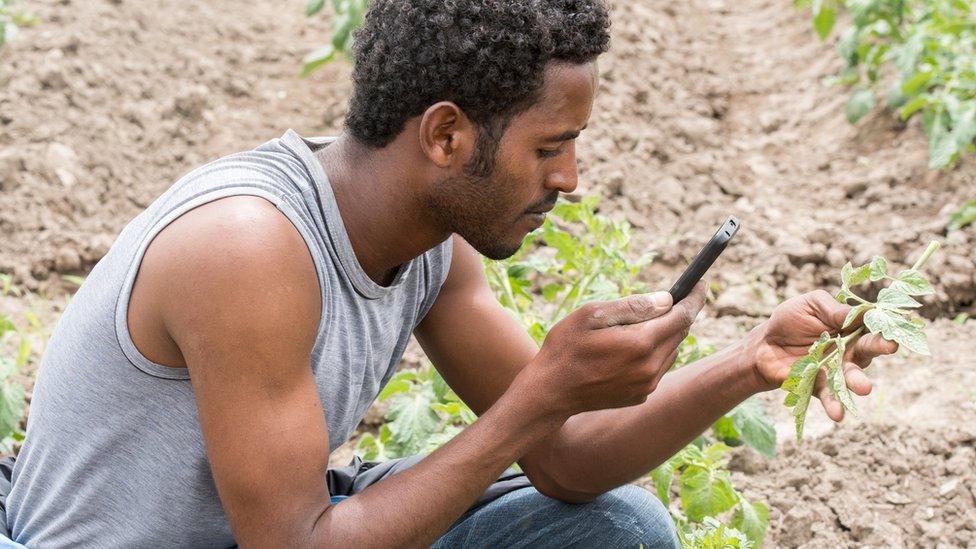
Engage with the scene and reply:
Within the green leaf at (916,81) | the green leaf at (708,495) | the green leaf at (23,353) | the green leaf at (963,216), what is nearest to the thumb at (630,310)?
the green leaf at (708,495)

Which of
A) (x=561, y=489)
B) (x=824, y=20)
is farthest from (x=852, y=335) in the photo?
(x=824, y=20)

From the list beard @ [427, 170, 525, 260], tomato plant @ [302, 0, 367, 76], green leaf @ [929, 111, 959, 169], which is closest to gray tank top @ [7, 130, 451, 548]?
beard @ [427, 170, 525, 260]

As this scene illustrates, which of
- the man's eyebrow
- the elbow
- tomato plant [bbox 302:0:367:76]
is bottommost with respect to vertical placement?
the elbow

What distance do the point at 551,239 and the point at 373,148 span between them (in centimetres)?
89

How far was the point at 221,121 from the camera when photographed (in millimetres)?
4746

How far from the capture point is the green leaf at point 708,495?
2.27 m

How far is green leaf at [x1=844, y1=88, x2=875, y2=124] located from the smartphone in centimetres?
287

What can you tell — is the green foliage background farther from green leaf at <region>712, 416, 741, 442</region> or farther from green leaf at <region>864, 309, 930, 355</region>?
green leaf at <region>864, 309, 930, 355</region>

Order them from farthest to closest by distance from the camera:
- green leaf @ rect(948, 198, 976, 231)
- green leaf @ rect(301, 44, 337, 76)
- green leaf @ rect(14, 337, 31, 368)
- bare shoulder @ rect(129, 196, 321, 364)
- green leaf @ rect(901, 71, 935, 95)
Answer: green leaf @ rect(301, 44, 337, 76)
green leaf @ rect(901, 71, 935, 95)
green leaf @ rect(948, 198, 976, 231)
green leaf @ rect(14, 337, 31, 368)
bare shoulder @ rect(129, 196, 321, 364)

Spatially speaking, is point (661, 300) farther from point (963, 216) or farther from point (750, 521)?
point (963, 216)

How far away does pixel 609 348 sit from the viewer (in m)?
1.71

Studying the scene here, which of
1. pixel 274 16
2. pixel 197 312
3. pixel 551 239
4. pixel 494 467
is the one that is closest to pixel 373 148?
pixel 197 312

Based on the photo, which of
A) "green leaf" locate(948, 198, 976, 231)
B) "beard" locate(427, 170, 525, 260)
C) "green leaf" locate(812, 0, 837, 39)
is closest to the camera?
"beard" locate(427, 170, 525, 260)

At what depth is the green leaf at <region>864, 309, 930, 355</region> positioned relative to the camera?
5.36 feet
